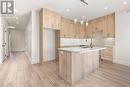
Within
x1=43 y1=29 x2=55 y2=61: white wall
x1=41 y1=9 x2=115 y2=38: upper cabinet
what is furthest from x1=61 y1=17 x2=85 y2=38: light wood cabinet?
x1=43 y1=29 x2=55 y2=61: white wall

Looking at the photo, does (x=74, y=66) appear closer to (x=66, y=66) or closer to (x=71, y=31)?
(x=66, y=66)

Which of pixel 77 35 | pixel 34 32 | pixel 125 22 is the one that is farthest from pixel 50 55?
pixel 125 22

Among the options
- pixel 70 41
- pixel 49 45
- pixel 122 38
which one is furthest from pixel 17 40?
pixel 122 38

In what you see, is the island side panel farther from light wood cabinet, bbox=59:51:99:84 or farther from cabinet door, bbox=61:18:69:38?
cabinet door, bbox=61:18:69:38

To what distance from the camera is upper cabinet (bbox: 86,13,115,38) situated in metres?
5.39

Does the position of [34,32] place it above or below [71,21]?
below

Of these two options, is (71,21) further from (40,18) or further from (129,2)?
(129,2)

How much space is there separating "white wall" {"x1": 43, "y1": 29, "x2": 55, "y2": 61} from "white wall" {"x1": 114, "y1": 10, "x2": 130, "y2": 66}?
149 inches

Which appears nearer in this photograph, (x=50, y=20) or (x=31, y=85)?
(x=31, y=85)

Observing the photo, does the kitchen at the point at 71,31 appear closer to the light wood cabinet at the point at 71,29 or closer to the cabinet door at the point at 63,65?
the light wood cabinet at the point at 71,29

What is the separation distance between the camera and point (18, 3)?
409 centimetres

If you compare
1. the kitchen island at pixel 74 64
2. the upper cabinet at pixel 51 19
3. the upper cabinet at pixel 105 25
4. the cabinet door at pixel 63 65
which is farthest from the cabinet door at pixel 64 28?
the cabinet door at pixel 63 65

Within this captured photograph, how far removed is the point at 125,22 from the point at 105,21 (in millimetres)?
1186

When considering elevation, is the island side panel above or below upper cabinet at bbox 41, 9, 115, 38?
below
